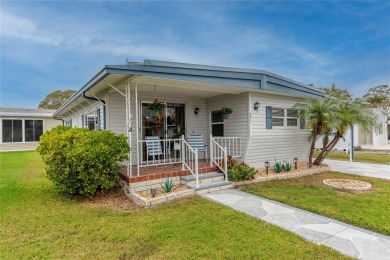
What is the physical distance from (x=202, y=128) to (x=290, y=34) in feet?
28.4

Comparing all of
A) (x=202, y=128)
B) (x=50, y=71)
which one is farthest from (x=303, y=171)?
(x=50, y=71)

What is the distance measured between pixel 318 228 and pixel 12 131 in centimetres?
2243

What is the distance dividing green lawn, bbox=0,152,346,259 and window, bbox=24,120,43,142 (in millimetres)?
17498

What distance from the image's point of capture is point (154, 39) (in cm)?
1387

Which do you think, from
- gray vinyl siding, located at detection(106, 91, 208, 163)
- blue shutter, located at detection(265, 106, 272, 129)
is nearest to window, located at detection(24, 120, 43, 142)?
gray vinyl siding, located at detection(106, 91, 208, 163)

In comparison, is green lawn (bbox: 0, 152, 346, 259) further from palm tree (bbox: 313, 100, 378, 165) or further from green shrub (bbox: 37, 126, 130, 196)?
palm tree (bbox: 313, 100, 378, 165)

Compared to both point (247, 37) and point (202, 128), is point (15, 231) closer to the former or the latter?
point (202, 128)

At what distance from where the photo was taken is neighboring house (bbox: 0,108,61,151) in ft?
59.1

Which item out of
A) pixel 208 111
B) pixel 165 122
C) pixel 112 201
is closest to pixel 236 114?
pixel 208 111

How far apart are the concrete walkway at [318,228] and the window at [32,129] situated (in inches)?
791

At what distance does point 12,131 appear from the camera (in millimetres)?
18359

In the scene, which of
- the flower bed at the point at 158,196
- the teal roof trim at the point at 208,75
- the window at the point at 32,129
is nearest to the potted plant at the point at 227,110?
the teal roof trim at the point at 208,75

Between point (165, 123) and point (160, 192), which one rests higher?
point (165, 123)

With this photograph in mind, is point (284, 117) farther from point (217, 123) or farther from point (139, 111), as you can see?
A: point (139, 111)
